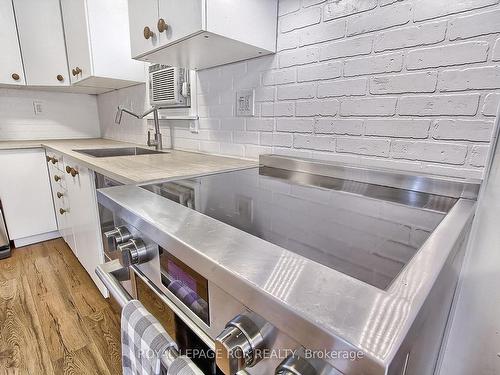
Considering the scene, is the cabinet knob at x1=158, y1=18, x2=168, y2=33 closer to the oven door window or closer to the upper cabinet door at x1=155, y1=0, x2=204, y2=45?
the upper cabinet door at x1=155, y1=0, x2=204, y2=45

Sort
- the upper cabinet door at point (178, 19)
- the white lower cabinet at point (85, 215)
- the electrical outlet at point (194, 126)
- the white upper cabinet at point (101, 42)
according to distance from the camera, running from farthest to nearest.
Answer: the white upper cabinet at point (101, 42) → the electrical outlet at point (194, 126) → the white lower cabinet at point (85, 215) → the upper cabinet door at point (178, 19)

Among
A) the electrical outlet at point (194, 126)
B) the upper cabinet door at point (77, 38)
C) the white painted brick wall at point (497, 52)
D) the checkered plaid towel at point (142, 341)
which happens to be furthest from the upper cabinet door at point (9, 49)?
the white painted brick wall at point (497, 52)

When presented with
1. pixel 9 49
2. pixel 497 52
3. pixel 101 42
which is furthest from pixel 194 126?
pixel 9 49

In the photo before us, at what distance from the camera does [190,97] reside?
1.54 metres

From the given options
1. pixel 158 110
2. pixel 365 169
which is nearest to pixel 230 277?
pixel 365 169

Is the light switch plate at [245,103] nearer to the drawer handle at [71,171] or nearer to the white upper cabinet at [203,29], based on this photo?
the white upper cabinet at [203,29]

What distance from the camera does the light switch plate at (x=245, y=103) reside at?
120 cm

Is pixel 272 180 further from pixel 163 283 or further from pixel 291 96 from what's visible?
pixel 163 283

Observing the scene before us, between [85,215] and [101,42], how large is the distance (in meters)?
1.14

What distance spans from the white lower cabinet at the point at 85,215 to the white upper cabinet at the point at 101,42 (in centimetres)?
67

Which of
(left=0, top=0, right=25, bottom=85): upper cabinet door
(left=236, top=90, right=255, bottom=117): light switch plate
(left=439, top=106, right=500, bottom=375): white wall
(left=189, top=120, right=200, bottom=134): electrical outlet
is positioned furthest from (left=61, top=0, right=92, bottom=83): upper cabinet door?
(left=439, top=106, right=500, bottom=375): white wall

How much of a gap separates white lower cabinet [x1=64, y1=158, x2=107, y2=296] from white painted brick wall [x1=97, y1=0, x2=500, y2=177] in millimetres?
818

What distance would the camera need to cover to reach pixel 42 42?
6.87 feet

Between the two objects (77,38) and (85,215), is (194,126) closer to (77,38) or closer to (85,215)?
(85,215)
